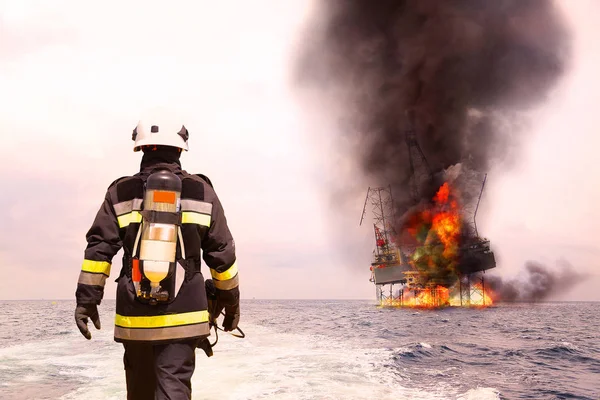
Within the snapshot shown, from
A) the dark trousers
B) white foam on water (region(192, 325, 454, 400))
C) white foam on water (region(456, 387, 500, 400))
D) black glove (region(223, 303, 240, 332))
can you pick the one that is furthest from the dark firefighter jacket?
white foam on water (region(456, 387, 500, 400))

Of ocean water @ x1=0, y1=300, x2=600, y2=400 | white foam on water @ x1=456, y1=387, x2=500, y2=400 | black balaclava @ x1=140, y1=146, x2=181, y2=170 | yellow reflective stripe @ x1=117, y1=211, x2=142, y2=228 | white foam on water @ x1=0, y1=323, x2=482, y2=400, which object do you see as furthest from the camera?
white foam on water @ x1=456, y1=387, x2=500, y2=400

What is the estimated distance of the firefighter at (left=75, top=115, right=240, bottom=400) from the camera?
12.6 feet

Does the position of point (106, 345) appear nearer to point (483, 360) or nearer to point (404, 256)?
point (483, 360)

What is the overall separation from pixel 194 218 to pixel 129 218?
0.54m

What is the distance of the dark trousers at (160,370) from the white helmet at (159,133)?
164 cm

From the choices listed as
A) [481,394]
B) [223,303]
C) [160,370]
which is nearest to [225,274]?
[223,303]

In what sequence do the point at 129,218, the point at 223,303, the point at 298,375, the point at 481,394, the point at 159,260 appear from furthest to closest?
the point at 298,375
the point at 481,394
the point at 223,303
the point at 129,218
the point at 159,260

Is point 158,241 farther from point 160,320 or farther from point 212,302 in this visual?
point 212,302

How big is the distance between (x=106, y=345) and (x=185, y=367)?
14670 millimetres

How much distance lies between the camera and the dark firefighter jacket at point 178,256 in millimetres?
3924

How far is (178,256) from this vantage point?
404 centimetres

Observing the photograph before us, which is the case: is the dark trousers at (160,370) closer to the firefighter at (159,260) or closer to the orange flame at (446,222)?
the firefighter at (159,260)

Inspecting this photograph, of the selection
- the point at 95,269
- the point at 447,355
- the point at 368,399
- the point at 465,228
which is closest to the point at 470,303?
the point at 465,228

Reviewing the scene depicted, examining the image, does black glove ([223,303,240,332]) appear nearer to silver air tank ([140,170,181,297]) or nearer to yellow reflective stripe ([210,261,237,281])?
yellow reflective stripe ([210,261,237,281])
